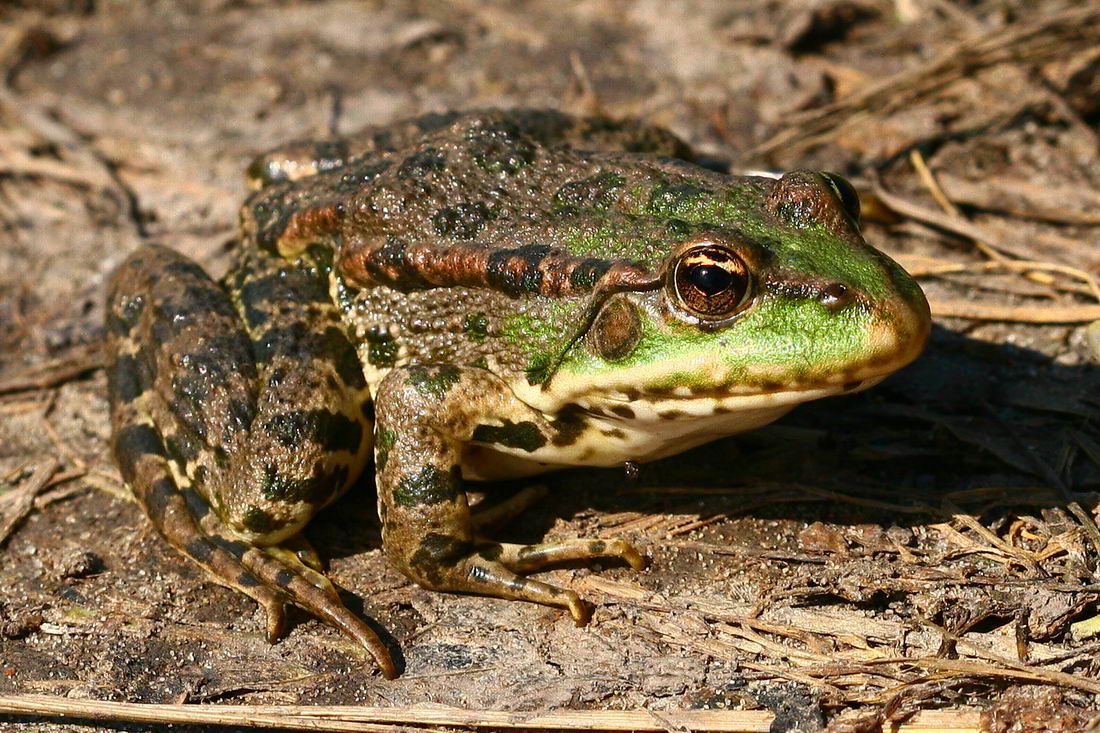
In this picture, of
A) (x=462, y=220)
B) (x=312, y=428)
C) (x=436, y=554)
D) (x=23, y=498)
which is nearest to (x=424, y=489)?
(x=436, y=554)

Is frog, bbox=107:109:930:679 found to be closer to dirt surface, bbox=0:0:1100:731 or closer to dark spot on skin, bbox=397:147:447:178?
dark spot on skin, bbox=397:147:447:178

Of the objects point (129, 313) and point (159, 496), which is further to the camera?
point (129, 313)

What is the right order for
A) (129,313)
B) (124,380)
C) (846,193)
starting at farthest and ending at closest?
1. (129,313)
2. (124,380)
3. (846,193)

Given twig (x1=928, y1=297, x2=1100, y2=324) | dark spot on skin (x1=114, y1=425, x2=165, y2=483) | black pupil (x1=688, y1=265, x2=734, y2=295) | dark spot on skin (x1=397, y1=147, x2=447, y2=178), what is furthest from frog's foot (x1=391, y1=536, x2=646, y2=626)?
twig (x1=928, y1=297, x2=1100, y2=324)

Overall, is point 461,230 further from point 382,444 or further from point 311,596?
point 311,596

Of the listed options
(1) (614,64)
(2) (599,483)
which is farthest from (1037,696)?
(1) (614,64)

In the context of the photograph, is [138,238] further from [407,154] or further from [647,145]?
[647,145]

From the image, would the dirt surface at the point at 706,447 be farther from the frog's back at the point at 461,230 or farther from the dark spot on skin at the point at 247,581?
the frog's back at the point at 461,230
